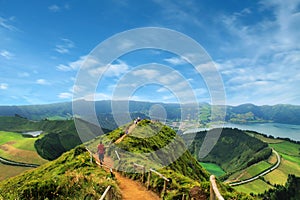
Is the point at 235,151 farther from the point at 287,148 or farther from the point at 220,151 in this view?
the point at 287,148

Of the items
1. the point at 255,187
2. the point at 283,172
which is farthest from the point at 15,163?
the point at 283,172

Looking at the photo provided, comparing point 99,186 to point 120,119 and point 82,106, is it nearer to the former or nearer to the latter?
point 82,106

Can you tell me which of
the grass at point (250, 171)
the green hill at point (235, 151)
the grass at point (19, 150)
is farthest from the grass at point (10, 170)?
the grass at point (250, 171)

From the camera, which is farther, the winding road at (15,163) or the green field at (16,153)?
the winding road at (15,163)

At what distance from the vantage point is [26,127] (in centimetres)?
18250

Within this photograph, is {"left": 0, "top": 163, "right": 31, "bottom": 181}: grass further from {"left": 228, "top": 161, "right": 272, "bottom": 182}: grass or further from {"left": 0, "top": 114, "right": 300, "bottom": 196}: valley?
{"left": 228, "top": 161, "right": 272, "bottom": 182}: grass

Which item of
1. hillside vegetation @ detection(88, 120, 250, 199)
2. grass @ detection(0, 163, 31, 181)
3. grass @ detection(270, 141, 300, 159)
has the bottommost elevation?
grass @ detection(0, 163, 31, 181)

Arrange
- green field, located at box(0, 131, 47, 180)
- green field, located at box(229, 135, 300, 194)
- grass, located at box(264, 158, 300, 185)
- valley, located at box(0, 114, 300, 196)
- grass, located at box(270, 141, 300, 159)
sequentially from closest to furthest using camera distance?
valley, located at box(0, 114, 300, 196) < green field, located at box(0, 131, 47, 180) < green field, located at box(229, 135, 300, 194) < grass, located at box(264, 158, 300, 185) < grass, located at box(270, 141, 300, 159)

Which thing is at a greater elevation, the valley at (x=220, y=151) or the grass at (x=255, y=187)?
the valley at (x=220, y=151)

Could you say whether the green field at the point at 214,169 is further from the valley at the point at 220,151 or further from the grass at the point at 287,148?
the grass at the point at 287,148

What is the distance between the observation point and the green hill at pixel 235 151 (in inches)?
5327

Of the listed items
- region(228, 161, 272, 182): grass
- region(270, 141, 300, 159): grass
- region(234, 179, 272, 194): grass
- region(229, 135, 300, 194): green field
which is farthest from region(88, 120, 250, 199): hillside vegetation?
region(270, 141, 300, 159): grass

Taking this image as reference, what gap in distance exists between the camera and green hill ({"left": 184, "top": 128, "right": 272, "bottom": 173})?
13531 cm

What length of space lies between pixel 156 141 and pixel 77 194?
64.8ft
